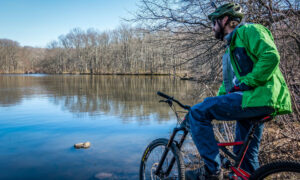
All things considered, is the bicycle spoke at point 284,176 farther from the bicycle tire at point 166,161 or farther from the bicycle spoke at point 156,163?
the bicycle spoke at point 156,163

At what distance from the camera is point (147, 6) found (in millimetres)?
7391

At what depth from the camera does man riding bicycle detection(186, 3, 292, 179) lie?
217 cm

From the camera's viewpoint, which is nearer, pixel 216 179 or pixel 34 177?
pixel 216 179

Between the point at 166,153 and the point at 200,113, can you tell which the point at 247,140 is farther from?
the point at 166,153

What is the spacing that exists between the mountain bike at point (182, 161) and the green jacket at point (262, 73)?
0.69 ft

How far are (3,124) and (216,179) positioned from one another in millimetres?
12283

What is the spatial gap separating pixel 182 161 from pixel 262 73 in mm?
1387

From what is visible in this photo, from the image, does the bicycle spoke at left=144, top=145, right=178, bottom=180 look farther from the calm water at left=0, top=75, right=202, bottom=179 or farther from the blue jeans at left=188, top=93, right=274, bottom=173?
the calm water at left=0, top=75, right=202, bottom=179

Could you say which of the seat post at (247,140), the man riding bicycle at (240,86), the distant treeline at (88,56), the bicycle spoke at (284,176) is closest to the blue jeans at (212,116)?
the man riding bicycle at (240,86)

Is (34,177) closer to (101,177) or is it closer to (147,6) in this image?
(101,177)

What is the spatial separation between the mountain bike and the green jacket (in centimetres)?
21

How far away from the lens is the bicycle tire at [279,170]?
6.48ft

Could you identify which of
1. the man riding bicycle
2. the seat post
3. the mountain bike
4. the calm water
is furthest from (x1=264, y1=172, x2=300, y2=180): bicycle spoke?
the calm water

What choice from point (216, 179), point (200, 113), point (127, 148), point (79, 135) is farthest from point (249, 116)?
point (79, 135)
